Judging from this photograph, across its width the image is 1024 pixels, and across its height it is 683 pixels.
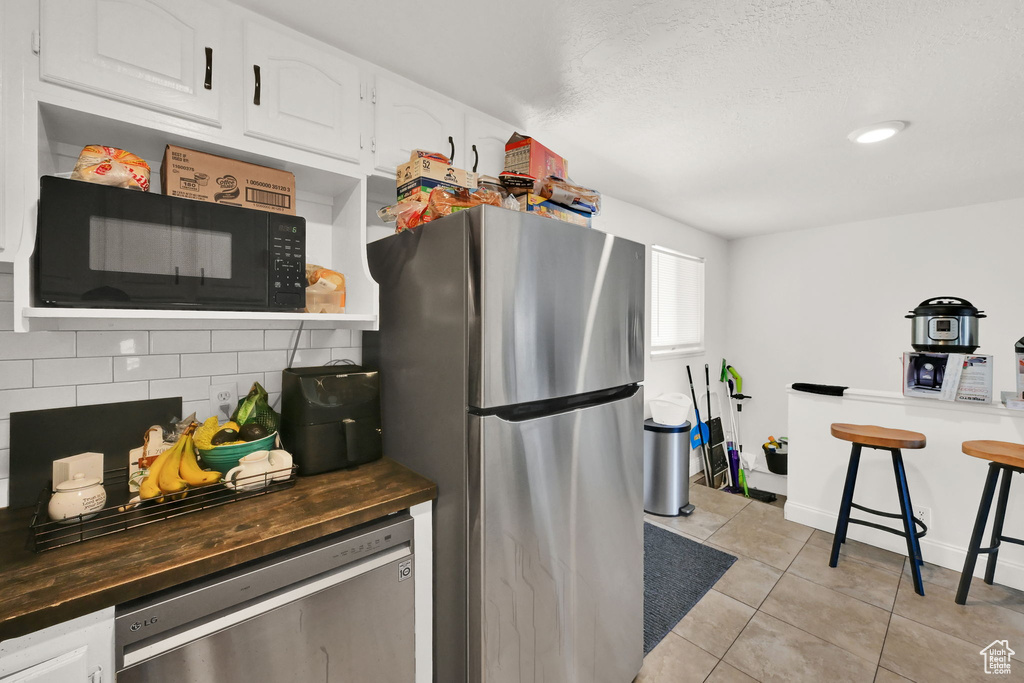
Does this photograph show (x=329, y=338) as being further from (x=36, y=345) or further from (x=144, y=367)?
(x=36, y=345)

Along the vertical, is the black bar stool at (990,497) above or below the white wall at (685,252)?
below

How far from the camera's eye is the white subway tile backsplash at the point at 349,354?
5.68 ft

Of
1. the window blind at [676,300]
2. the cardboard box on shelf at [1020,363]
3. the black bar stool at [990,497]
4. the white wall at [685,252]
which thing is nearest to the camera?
the black bar stool at [990,497]

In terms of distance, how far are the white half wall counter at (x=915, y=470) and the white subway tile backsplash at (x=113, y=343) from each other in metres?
3.65

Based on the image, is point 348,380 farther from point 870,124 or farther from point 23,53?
point 870,124

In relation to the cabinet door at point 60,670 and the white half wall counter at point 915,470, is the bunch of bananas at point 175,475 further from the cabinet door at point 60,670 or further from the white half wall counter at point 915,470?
the white half wall counter at point 915,470

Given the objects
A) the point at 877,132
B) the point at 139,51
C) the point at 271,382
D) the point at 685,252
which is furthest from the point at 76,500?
the point at 685,252

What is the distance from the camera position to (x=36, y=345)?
3.97ft

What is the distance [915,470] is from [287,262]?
3542 mm

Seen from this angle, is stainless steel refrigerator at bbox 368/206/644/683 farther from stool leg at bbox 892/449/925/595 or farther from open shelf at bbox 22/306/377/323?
stool leg at bbox 892/449/925/595

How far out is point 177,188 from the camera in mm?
1204

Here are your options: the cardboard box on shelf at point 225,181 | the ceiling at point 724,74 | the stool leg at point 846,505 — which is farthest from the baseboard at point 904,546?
the cardboard box on shelf at point 225,181

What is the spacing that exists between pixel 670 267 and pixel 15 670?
163 inches

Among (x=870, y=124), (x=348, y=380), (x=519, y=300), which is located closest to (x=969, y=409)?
(x=870, y=124)
